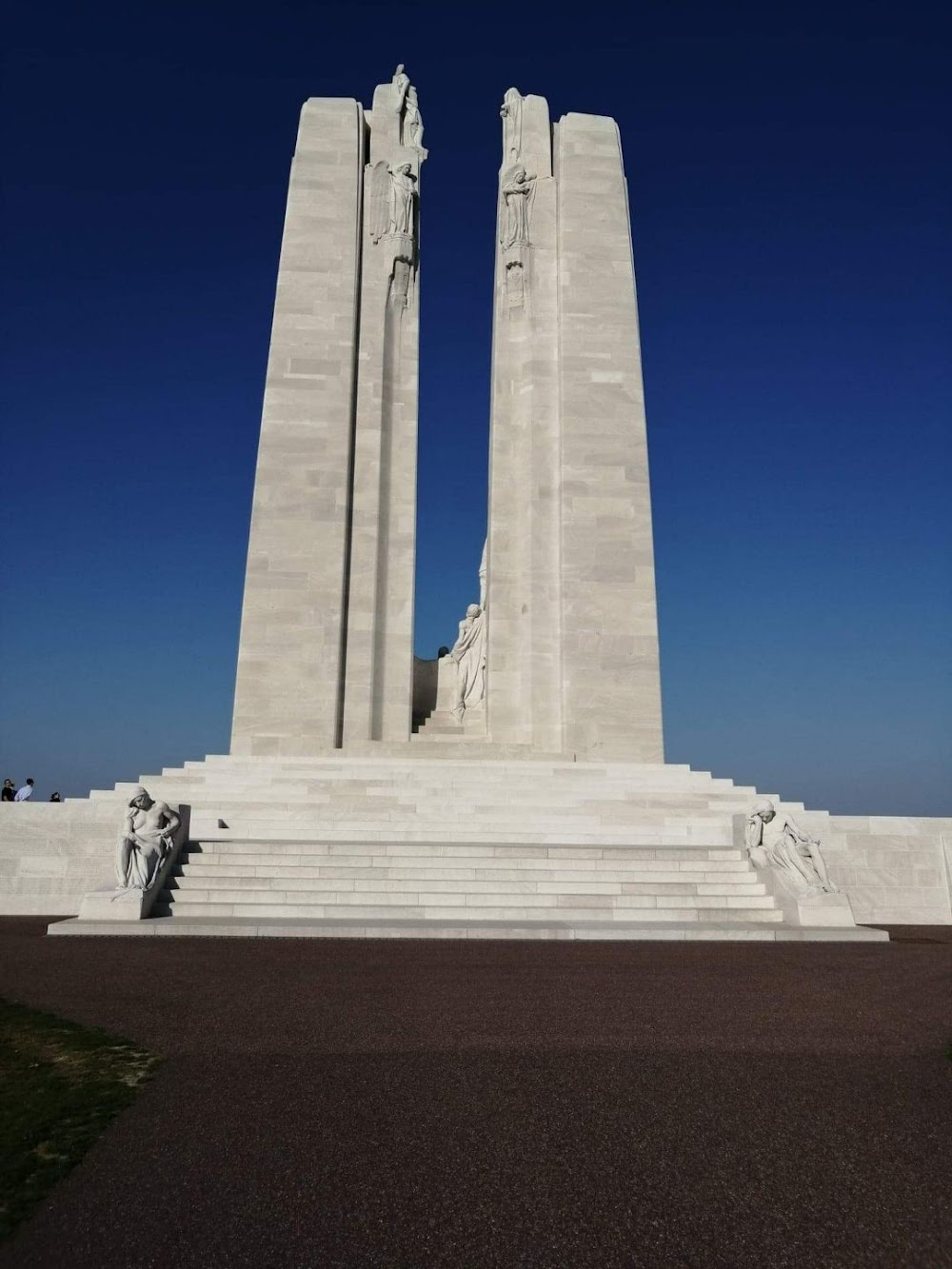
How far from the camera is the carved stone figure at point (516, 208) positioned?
21.5m

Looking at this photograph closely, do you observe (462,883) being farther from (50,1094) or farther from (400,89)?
(400,89)

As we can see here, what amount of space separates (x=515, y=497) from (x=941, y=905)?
12.1m

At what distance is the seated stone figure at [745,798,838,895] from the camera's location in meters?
10.6

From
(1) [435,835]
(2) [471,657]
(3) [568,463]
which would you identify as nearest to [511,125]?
(3) [568,463]

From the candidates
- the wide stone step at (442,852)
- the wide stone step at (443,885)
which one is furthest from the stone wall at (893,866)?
the wide stone step at (443,885)

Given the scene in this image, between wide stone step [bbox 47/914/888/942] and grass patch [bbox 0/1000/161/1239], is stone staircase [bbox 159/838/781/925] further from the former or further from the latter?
grass patch [bbox 0/1000/161/1239]

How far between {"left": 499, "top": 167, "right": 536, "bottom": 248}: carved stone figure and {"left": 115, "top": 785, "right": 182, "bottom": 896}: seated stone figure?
16504 millimetres

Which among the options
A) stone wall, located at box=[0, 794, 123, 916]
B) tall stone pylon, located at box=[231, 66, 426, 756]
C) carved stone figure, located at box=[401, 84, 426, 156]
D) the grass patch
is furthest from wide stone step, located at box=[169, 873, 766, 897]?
carved stone figure, located at box=[401, 84, 426, 156]

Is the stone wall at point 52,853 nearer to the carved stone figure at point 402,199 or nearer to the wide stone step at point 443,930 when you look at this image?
the wide stone step at point 443,930

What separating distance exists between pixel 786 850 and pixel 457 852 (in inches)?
160

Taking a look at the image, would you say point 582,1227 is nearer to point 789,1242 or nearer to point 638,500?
point 789,1242

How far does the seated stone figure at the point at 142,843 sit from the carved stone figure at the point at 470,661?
10919 mm

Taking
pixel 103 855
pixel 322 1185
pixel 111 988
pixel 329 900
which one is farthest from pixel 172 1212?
pixel 103 855

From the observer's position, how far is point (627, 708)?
60.8 ft
